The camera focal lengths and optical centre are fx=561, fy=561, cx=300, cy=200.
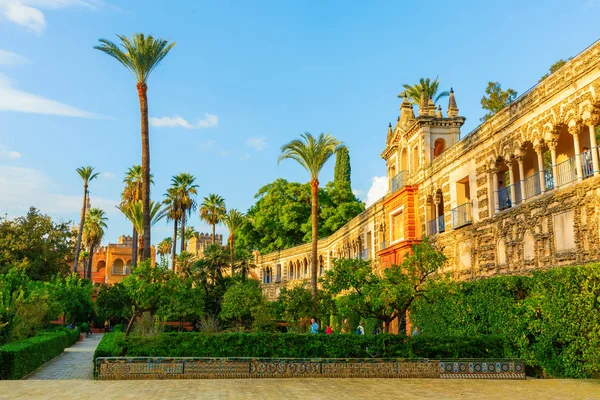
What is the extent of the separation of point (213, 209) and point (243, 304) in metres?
29.9

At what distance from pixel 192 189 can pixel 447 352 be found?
4288 centimetres

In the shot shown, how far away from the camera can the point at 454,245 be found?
24781 mm

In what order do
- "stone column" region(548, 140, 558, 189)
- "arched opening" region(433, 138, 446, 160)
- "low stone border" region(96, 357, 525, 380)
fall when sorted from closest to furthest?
"low stone border" region(96, 357, 525, 380)
"stone column" region(548, 140, 558, 189)
"arched opening" region(433, 138, 446, 160)

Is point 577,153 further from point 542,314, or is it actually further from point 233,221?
point 233,221

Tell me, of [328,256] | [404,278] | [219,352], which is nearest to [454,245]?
[404,278]

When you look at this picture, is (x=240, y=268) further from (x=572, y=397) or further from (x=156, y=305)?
(x=572, y=397)

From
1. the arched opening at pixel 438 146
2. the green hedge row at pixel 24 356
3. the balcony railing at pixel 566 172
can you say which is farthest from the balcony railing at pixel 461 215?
the green hedge row at pixel 24 356

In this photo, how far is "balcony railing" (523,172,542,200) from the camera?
19.5 meters

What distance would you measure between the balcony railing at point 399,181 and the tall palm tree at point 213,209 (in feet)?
107

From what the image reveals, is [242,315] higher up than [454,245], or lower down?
lower down

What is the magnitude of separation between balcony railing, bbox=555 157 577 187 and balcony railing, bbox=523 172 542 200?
105 centimetres

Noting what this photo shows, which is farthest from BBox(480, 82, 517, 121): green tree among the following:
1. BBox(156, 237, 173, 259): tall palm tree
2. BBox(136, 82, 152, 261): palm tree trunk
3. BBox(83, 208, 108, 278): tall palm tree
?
BBox(156, 237, 173, 259): tall palm tree

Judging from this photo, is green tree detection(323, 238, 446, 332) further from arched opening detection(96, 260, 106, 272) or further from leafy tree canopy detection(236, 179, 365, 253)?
arched opening detection(96, 260, 106, 272)

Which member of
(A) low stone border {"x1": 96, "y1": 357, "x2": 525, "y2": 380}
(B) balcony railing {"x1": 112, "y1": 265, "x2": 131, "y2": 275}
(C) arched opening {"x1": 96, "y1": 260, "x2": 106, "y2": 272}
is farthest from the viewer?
(C) arched opening {"x1": 96, "y1": 260, "x2": 106, "y2": 272}
